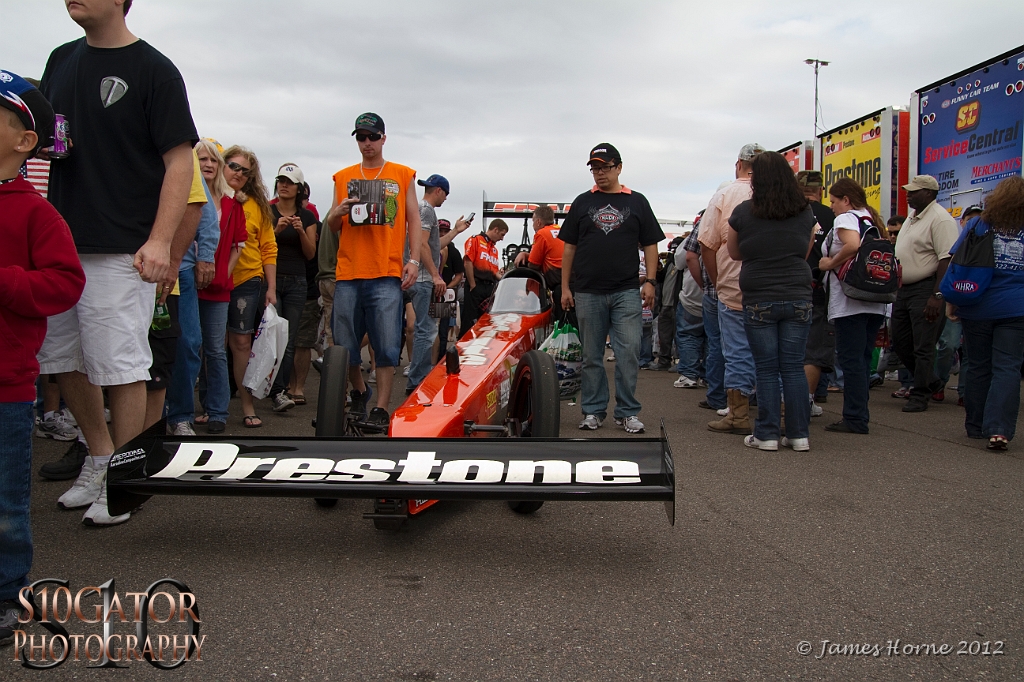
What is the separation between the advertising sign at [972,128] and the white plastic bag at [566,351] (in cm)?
578

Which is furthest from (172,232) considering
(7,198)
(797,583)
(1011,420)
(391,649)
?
(1011,420)

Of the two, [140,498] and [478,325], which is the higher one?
[478,325]

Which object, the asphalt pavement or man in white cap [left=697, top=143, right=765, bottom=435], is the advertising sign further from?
the asphalt pavement

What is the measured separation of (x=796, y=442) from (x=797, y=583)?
2571 millimetres

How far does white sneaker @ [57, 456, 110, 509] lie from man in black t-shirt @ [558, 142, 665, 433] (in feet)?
11.1

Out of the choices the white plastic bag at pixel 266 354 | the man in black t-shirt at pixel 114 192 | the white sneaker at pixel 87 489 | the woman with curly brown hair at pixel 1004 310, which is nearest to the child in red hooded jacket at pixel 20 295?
the man in black t-shirt at pixel 114 192

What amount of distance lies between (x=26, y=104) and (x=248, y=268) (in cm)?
348

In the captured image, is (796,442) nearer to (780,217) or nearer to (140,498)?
(780,217)

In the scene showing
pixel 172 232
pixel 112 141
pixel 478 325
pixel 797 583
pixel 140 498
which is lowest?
pixel 797 583

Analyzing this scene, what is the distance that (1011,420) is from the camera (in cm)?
527

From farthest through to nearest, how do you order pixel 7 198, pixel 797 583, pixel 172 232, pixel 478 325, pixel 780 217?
pixel 478 325
pixel 780 217
pixel 172 232
pixel 797 583
pixel 7 198

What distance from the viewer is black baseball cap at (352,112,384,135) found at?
5.05m

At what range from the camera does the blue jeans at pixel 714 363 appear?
7129 mm

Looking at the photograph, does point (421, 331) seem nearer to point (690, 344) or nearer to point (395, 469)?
point (690, 344)
